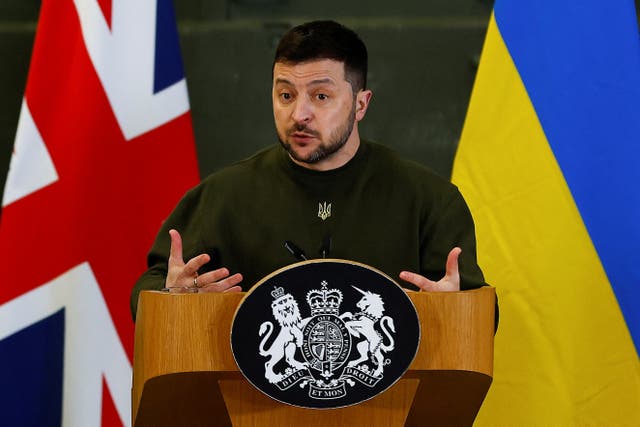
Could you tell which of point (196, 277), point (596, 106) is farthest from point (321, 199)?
point (596, 106)

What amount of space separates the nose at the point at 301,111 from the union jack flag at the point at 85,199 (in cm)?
94

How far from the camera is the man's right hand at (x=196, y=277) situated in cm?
174

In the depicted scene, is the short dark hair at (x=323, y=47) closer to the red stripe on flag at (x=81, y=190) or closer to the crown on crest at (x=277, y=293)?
the crown on crest at (x=277, y=293)

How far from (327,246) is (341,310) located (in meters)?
0.26

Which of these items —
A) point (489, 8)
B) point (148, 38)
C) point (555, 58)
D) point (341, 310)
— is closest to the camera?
point (341, 310)

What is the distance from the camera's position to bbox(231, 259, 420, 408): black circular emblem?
5.14 feet

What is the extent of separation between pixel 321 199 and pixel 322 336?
71 cm

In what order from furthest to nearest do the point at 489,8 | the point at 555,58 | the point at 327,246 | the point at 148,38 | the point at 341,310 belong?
the point at 489,8 < the point at 148,38 < the point at 555,58 < the point at 327,246 < the point at 341,310

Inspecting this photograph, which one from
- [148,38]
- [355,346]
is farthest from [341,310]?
[148,38]

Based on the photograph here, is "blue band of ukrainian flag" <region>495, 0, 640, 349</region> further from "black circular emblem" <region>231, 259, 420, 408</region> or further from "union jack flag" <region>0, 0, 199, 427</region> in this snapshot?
"black circular emblem" <region>231, 259, 420, 408</region>

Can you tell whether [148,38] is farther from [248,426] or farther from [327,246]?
[248,426]

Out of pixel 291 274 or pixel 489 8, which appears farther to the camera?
pixel 489 8

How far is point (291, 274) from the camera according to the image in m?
1.58

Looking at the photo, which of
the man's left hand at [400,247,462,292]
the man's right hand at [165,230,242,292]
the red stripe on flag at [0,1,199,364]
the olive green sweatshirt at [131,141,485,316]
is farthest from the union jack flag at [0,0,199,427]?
the man's left hand at [400,247,462,292]
